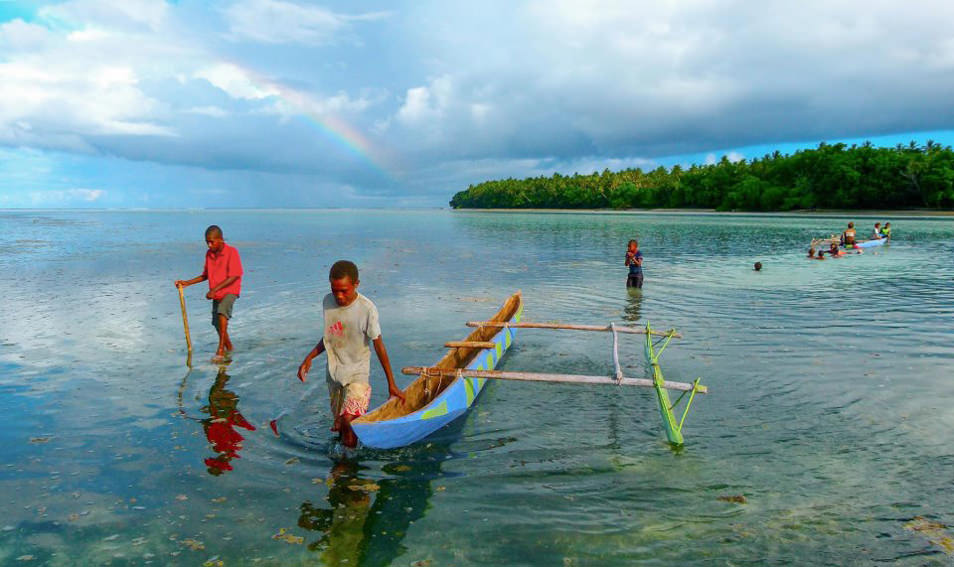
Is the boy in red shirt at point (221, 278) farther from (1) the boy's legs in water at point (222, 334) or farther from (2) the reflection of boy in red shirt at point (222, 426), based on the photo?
(2) the reflection of boy in red shirt at point (222, 426)

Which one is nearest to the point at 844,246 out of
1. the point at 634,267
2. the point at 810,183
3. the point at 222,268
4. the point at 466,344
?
the point at 634,267

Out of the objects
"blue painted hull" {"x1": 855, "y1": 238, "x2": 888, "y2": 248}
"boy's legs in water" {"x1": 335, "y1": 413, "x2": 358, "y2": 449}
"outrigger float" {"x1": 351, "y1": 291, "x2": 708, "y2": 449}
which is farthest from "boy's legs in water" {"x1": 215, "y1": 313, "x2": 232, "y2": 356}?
"blue painted hull" {"x1": 855, "y1": 238, "x2": 888, "y2": 248}

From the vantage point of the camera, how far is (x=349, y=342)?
6215 millimetres

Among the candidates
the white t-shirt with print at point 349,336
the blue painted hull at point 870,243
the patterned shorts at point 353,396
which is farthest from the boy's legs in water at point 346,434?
the blue painted hull at point 870,243

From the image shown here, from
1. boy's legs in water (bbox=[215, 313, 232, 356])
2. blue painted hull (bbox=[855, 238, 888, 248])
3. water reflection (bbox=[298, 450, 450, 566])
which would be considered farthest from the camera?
blue painted hull (bbox=[855, 238, 888, 248])

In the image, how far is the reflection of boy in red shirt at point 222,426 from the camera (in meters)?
6.57

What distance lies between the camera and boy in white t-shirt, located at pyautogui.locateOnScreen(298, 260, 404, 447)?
6035 mm

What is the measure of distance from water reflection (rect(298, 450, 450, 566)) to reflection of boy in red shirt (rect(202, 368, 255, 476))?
4.09 feet

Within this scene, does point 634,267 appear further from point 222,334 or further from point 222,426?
point 222,426

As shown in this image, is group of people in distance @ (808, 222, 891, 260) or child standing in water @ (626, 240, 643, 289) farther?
group of people in distance @ (808, 222, 891, 260)

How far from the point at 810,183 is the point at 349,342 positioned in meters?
115

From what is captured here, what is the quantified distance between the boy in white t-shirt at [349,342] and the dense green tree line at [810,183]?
98.4m

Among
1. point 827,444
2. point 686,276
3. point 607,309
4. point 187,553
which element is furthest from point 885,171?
point 187,553

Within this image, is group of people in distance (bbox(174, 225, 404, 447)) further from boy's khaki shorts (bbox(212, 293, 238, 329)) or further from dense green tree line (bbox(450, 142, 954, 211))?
dense green tree line (bbox(450, 142, 954, 211))
